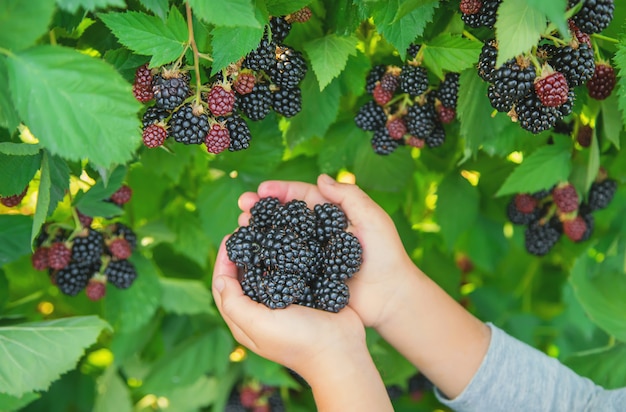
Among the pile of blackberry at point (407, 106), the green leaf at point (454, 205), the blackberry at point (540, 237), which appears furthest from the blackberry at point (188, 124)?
the blackberry at point (540, 237)

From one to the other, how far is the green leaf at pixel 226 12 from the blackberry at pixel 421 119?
0.53 m

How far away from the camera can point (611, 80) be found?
3.83ft

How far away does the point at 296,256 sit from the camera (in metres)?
1.16

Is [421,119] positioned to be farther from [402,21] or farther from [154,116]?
[154,116]

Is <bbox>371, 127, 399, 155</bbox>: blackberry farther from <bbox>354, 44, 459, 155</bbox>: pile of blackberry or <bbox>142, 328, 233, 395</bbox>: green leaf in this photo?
<bbox>142, 328, 233, 395</bbox>: green leaf

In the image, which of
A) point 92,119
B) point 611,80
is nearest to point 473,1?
point 611,80

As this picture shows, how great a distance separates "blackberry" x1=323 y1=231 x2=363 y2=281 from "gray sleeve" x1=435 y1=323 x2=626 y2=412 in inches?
18.9

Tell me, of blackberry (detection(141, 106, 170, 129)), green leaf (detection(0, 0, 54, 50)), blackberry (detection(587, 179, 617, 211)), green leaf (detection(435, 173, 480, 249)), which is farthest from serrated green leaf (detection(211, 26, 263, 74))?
blackberry (detection(587, 179, 617, 211))

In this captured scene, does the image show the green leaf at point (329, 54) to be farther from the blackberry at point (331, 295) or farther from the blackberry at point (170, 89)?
the blackberry at point (331, 295)

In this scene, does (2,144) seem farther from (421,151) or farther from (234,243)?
(421,151)

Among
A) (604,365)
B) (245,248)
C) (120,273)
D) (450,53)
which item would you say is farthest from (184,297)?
(604,365)

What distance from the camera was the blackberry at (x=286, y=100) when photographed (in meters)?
1.14

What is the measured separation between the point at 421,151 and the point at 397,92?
1.28 ft

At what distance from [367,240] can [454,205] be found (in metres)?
0.45
